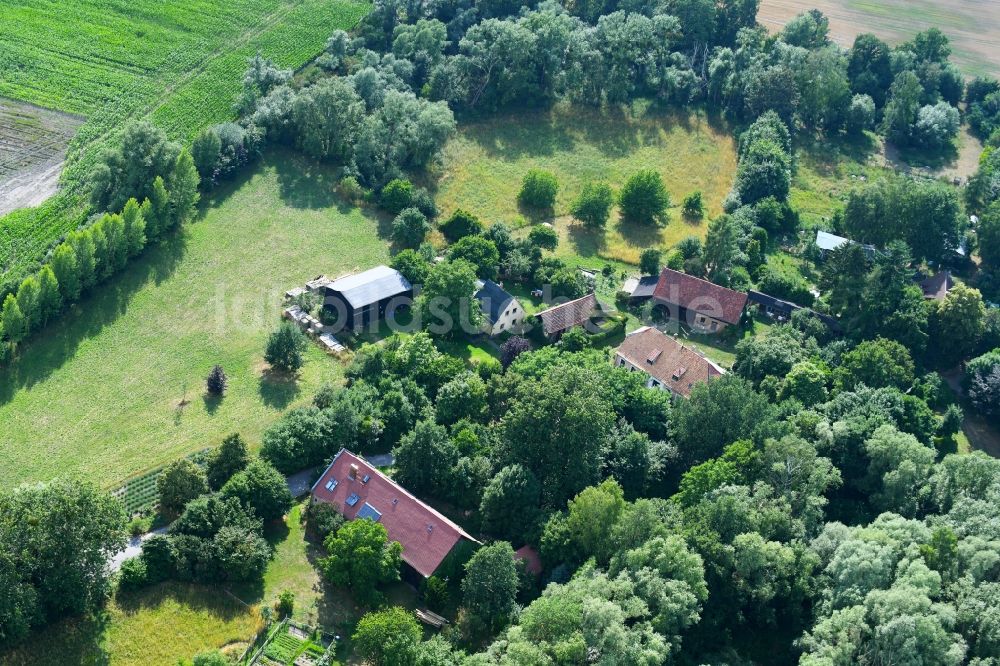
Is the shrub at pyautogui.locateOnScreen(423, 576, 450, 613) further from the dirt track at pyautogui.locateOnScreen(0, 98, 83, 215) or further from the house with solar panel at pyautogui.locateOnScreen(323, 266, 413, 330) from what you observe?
the dirt track at pyautogui.locateOnScreen(0, 98, 83, 215)

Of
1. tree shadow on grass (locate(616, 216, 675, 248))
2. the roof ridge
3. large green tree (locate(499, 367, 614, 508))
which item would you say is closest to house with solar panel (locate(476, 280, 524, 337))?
large green tree (locate(499, 367, 614, 508))

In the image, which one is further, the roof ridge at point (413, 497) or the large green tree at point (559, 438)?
the large green tree at point (559, 438)

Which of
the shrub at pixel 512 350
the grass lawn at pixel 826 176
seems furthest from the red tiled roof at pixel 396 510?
the grass lawn at pixel 826 176

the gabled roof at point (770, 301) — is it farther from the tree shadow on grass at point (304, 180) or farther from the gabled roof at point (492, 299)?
the tree shadow on grass at point (304, 180)

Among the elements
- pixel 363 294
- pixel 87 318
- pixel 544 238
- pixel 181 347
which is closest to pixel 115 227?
pixel 87 318

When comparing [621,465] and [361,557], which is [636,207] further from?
[361,557]

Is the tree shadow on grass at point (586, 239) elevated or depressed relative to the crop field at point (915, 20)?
depressed
